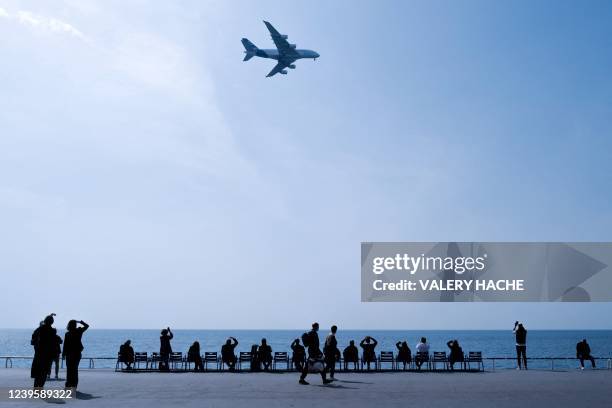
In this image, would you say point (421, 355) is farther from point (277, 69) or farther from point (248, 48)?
point (248, 48)

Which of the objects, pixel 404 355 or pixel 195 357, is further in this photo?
pixel 404 355

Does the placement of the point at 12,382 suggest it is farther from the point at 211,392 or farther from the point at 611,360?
the point at 611,360

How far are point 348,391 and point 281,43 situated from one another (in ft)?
159

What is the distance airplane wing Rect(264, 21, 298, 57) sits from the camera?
186 feet

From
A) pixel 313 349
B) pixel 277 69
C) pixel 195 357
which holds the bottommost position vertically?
pixel 195 357

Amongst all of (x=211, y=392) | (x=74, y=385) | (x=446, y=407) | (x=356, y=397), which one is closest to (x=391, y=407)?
(x=446, y=407)

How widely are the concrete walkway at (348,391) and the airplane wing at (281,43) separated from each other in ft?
144

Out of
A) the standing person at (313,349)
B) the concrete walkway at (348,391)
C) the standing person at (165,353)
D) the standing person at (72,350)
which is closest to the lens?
the concrete walkway at (348,391)

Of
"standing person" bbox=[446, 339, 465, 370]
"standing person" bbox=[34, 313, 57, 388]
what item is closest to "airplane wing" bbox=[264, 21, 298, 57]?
"standing person" bbox=[446, 339, 465, 370]

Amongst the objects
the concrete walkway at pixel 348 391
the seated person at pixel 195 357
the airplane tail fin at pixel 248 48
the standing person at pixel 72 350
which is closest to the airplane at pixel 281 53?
the airplane tail fin at pixel 248 48

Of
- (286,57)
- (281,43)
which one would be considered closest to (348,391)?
(281,43)

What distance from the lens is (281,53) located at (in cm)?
6003

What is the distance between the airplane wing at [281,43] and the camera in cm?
5675

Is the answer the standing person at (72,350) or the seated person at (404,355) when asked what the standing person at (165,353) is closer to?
the standing person at (72,350)
